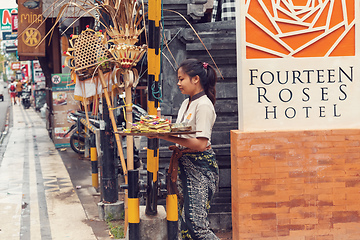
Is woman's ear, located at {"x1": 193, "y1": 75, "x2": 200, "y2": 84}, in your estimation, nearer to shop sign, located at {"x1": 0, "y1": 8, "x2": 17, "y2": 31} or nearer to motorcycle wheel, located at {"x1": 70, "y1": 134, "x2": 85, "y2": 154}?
motorcycle wheel, located at {"x1": 70, "y1": 134, "x2": 85, "y2": 154}

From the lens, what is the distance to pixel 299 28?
468cm

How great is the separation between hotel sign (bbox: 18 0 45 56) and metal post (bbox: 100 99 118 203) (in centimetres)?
710

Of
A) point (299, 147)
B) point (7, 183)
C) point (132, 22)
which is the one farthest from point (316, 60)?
point (7, 183)

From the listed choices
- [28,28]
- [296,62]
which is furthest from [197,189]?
[28,28]

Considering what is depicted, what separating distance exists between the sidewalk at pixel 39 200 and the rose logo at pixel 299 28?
335 centimetres

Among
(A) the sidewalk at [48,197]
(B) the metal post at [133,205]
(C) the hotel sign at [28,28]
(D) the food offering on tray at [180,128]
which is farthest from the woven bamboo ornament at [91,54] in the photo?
(C) the hotel sign at [28,28]

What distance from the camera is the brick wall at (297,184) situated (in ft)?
15.3

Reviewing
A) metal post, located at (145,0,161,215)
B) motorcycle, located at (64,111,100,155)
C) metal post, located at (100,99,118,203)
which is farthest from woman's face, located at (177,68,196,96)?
motorcycle, located at (64,111,100,155)

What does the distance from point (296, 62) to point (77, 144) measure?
902 centimetres

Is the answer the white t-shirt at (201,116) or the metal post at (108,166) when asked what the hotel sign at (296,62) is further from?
the metal post at (108,166)

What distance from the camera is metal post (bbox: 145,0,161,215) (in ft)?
13.4

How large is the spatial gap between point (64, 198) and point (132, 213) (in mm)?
4467

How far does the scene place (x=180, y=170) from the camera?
3.98 metres

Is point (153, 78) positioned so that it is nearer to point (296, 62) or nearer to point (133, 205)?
point (133, 205)
